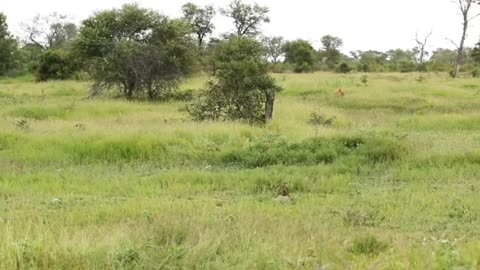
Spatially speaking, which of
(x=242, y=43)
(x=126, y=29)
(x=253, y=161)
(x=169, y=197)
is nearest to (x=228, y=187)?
(x=169, y=197)

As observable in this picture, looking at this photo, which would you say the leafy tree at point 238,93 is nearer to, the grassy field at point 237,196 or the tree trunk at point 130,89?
the grassy field at point 237,196

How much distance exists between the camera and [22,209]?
5.82m

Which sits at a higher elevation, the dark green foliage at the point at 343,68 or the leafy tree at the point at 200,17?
the leafy tree at the point at 200,17

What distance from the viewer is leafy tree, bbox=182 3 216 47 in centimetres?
5478

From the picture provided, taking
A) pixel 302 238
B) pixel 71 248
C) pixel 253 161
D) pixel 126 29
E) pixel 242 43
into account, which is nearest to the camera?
pixel 71 248

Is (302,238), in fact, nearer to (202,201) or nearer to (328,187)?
(202,201)

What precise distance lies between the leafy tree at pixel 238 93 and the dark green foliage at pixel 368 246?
29.7ft

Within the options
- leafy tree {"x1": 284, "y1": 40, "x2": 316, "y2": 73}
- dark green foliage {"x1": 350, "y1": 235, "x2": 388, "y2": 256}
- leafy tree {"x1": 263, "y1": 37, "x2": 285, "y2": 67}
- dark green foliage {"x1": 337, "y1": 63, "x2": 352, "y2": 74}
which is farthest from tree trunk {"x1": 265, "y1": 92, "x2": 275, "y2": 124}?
leafy tree {"x1": 263, "y1": 37, "x2": 285, "y2": 67}

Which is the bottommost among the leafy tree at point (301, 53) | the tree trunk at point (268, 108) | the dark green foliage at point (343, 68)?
the tree trunk at point (268, 108)

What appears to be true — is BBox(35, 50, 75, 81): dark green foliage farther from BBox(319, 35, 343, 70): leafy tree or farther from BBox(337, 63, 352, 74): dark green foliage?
BBox(319, 35, 343, 70): leafy tree

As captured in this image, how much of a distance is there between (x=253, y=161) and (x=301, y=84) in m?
17.2

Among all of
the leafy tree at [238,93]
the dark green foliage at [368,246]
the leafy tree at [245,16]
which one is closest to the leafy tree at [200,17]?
the leafy tree at [245,16]

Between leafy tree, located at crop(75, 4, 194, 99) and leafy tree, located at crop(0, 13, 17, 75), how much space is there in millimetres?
18903

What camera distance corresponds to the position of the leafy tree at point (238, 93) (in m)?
13.8
